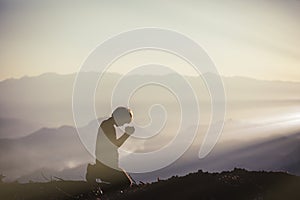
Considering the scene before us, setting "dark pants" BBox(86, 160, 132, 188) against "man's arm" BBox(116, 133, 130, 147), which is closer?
"man's arm" BBox(116, 133, 130, 147)

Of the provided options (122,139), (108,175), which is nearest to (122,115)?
(122,139)

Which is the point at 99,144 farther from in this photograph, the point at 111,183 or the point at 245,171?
the point at 245,171

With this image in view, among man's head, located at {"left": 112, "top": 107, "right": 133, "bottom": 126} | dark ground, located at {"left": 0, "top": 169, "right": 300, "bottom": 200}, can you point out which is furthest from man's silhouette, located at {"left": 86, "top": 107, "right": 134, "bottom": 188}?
dark ground, located at {"left": 0, "top": 169, "right": 300, "bottom": 200}

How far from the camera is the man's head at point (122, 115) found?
1120cm

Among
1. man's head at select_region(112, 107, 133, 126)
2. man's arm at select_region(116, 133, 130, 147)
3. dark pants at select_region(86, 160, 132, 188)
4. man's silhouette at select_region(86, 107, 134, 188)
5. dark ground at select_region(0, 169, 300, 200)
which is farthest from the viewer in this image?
dark pants at select_region(86, 160, 132, 188)

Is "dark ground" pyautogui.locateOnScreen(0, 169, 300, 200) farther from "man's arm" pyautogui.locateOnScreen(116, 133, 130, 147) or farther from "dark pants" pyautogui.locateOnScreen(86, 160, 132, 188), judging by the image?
"man's arm" pyautogui.locateOnScreen(116, 133, 130, 147)

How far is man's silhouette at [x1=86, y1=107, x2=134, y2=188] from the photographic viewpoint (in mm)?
11484

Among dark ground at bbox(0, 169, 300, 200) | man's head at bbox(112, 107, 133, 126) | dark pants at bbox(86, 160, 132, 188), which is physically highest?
man's head at bbox(112, 107, 133, 126)

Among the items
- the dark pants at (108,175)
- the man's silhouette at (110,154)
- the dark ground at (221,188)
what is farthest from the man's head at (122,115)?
the dark ground at (221,188)

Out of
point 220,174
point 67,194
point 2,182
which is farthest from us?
point 2,182

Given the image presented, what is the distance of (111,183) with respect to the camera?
12.3 metres

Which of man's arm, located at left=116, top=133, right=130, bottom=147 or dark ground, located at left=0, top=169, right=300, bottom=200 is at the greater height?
man's arm, located at left=116, top=133, right=130, bottom=147

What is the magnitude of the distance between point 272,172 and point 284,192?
1.35 m

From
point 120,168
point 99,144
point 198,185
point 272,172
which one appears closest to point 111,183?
point 120,168
